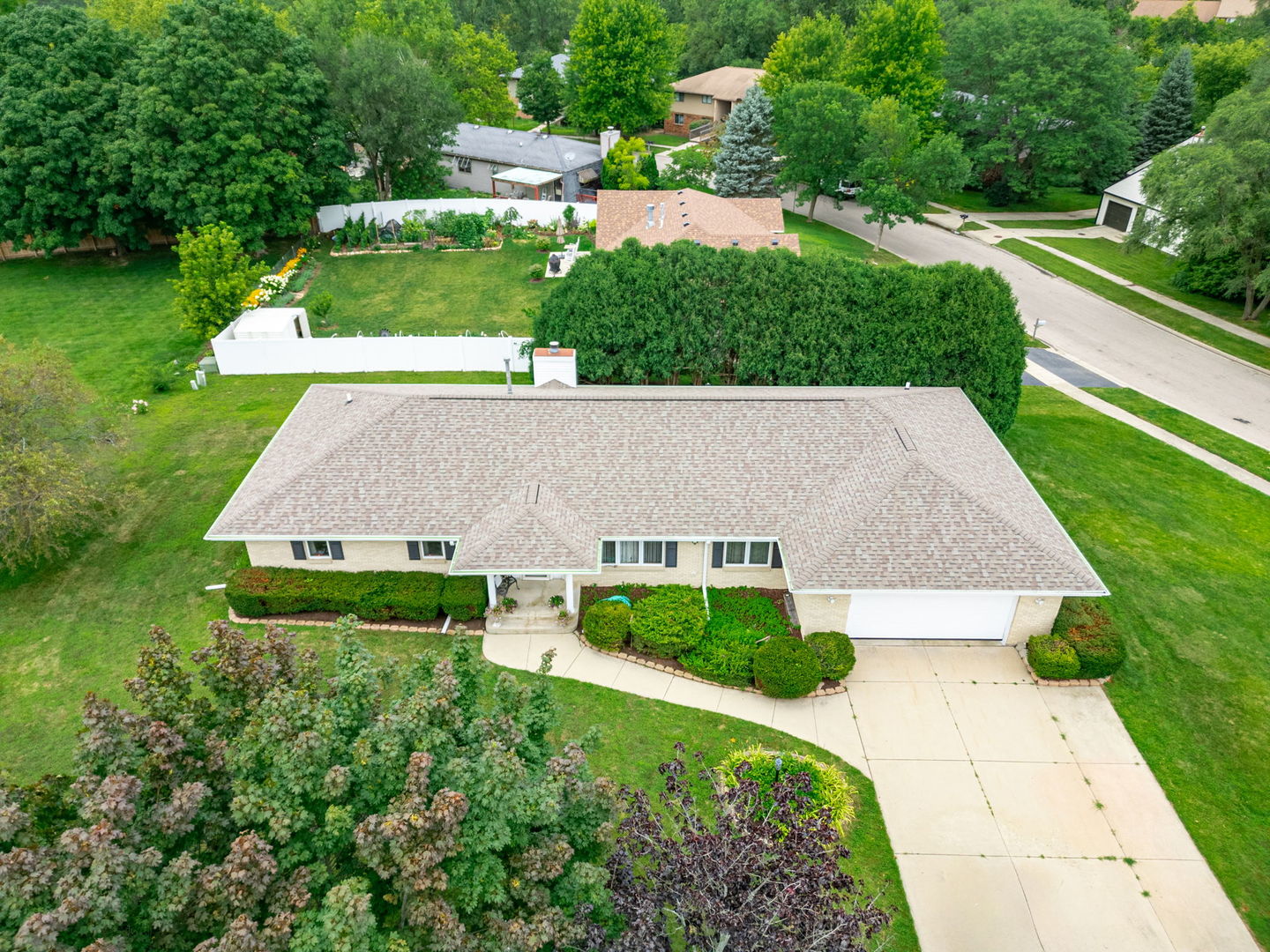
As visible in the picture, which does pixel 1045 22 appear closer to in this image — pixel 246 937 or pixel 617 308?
pixel 617 308

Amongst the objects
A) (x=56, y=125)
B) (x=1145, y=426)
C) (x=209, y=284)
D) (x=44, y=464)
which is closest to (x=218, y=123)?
(x=56, y=125)

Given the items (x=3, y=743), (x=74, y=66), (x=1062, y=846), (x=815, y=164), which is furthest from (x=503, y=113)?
(x=1062, y=846)

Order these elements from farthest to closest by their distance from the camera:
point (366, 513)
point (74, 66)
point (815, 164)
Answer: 1. point (815, 164)
2. point (74, 66)
3. point (366, 513)

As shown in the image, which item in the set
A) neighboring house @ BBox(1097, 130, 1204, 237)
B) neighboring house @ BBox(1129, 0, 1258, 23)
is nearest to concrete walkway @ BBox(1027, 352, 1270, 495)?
neighboring house @ BBox(1097, 130, 1204, 237)

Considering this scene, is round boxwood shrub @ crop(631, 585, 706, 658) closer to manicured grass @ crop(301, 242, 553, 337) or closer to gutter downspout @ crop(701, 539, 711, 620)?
gutter downspout @ crop(701, 539, 711, 620)

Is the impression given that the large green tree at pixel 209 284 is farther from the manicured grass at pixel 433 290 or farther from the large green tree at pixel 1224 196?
the large green tree at pixel 1224 196

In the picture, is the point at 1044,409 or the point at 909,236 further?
the point at 909,236

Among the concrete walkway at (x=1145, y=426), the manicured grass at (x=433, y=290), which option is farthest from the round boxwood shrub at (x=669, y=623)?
the concrete walkway at (x=1145, y=426)
